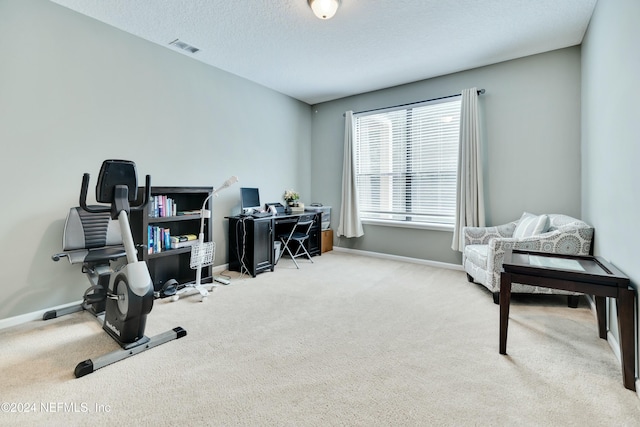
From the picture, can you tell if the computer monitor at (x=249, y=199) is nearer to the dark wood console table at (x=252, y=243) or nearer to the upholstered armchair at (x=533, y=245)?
the dark wood console table at (x=252, y=243)

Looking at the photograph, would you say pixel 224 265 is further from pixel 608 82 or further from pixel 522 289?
pixel 608 82

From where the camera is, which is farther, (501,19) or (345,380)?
(501,19)

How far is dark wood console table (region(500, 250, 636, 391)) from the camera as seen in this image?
62.3 inches

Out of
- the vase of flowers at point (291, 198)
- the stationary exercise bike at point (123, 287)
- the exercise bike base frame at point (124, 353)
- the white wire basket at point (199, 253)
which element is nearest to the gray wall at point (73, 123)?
the stationary exercise bike at point (123, 287)

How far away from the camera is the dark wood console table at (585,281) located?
1.58 metres

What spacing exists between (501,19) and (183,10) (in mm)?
2991

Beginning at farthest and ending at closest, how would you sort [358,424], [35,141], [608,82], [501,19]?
[501,19] → [35,141] → [608,82] → [358,424]

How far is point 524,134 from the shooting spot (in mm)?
3580

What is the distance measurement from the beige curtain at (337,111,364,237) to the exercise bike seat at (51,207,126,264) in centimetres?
327

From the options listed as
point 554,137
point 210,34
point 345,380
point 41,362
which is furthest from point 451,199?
point 41,362

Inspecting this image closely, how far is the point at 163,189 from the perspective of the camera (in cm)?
308

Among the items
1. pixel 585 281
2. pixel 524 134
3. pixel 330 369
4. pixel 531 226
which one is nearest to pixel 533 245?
pixel 531 226

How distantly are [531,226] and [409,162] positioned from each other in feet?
6.47

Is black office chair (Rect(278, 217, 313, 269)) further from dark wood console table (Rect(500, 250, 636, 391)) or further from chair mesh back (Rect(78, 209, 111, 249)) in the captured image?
dark wood console table (Rect(500, 250, 636, 391))
